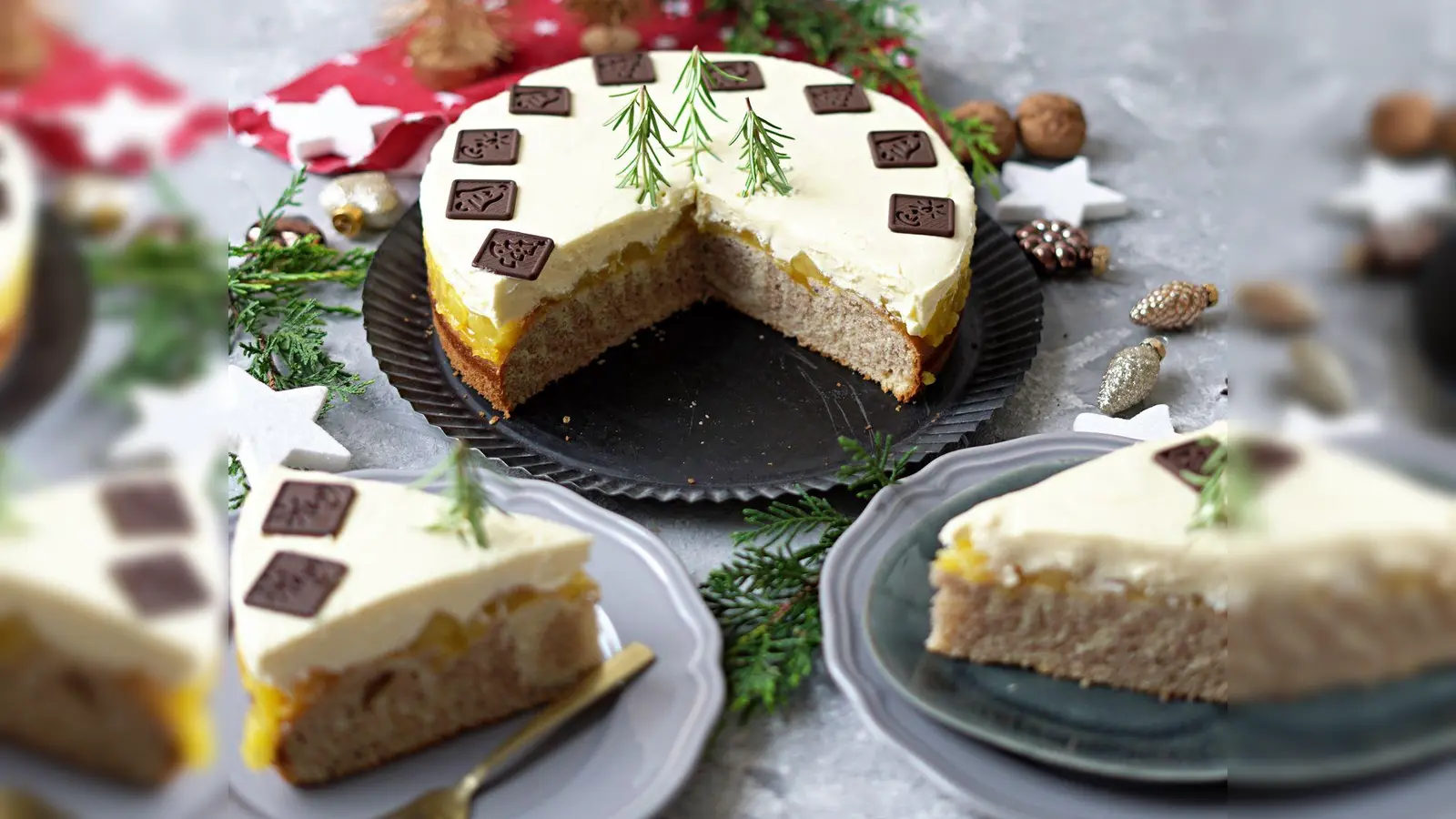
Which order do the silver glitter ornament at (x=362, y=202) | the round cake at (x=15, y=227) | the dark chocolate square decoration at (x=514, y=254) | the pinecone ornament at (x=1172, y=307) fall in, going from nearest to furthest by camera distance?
the round cake at (x=15, y=227)
the dark chocolate square decoration at (x=514, y=254)
the pinecone ornament at (x=1172, y=307)
the silver glitter ornament at (x=362, y=202)

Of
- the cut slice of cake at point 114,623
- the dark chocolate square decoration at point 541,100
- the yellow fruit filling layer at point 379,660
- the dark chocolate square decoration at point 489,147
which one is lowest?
the yellow fruit filling layer at point 379,660

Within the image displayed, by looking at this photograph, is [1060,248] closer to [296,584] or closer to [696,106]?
[696,106]

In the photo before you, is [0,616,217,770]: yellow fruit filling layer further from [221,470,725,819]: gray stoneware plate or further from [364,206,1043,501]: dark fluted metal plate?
[364,206,1043,501]: dark fluted metal plate

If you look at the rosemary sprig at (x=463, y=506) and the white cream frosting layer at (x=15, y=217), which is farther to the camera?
the rosemary sprig at (x=463, y=506)

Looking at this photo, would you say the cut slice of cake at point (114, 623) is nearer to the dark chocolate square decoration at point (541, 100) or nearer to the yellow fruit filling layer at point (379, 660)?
the yellow fruit filling layer at point (379, 660)

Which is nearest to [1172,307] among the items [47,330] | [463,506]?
[463,506]

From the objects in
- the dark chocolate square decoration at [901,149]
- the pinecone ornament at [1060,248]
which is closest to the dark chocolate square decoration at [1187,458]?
the dark chocolate square decoration at [901,149]

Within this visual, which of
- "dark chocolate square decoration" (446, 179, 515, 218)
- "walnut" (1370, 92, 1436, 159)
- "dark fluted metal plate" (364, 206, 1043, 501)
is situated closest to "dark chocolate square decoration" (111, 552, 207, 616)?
"walnut" (1370, 92, 1436, 159)
